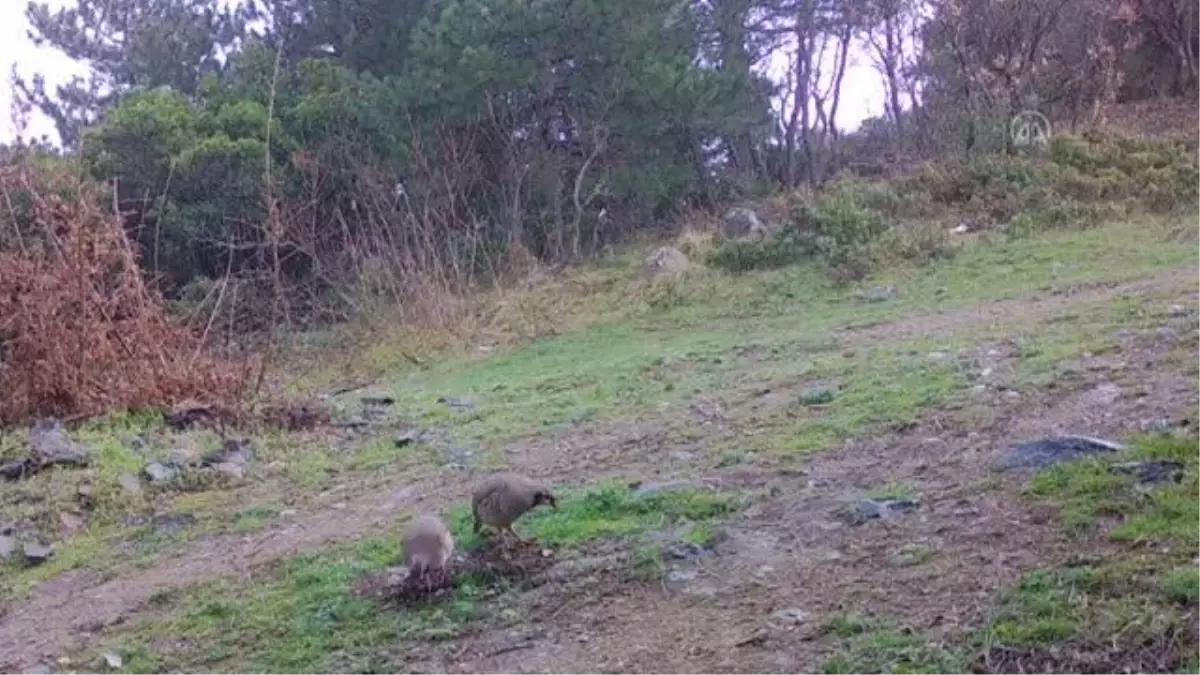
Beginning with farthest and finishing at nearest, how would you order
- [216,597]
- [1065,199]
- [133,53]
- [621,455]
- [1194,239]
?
[133,53]
[1065,199]
[1194,239]
[621,455]
[216,597]

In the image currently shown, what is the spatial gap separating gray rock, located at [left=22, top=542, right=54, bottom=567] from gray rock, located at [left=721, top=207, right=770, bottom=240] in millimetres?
7570

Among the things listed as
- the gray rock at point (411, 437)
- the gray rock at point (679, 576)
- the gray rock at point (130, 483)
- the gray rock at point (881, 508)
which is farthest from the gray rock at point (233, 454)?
the gray rock at point (881, 508)

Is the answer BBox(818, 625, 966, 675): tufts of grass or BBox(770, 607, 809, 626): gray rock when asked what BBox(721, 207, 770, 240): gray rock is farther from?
BBox(818, 625, 966, 675): tufts of grass

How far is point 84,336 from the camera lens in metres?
6.67

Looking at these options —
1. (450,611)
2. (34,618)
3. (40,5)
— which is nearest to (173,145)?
(40,5)

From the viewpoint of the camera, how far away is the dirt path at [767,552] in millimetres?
2770

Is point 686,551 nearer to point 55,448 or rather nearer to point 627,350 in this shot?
point 55,448

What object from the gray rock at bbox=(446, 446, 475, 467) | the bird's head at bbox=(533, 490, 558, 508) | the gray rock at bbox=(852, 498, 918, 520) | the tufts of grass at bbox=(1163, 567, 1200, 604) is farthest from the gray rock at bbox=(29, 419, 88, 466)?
the tufts of grass at bbox=(1163, 567, 1200, 604)

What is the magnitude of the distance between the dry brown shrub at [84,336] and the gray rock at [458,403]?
1052mm

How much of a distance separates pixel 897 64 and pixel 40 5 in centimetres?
1356

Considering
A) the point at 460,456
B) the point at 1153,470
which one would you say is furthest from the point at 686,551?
the point at 460,456

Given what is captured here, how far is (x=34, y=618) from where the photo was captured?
3.82 m

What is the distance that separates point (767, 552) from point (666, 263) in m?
8.14

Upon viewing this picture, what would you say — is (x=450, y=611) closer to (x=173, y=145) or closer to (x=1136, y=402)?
(x=1136, y=402)
